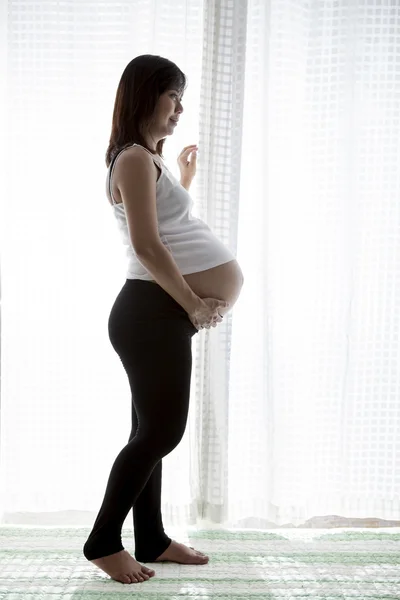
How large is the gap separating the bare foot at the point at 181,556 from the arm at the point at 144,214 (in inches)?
26.1

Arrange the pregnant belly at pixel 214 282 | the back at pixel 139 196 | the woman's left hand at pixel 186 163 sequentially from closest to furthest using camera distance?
1. the back at pixel 139 196
2. the pregnant belly at pixel 214 282
3. the woman's left hand at pixel 186 163

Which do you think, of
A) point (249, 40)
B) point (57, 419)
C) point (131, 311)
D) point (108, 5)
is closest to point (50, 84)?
point (108, 5)

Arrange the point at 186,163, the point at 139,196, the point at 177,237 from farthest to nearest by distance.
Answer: the point at 186,163 → the point at 177,237 → the point at 139,196

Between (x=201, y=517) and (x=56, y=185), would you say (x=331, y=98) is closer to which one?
(x=56, y=185)

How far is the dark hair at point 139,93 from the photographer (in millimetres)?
1558

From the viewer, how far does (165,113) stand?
5.22 ft

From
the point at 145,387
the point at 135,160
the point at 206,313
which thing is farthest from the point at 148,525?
the point at 135,160

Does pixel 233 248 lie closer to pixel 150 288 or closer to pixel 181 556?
pixel 150 288

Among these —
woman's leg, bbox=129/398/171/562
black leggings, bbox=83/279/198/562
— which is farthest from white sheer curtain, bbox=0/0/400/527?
black leggings, bbox=83/279/198/562

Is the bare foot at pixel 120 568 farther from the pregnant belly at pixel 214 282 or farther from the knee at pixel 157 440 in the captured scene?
Answer: the pregnant belly at pixel 214 282

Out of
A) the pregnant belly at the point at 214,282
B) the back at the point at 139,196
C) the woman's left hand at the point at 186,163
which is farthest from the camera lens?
the woman's left hand at the point at 186,163

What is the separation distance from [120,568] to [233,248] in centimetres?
89

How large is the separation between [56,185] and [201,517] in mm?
1044

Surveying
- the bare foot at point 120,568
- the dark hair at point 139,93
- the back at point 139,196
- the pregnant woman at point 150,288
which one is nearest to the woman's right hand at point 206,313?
the pregnant woman at point 150,288
